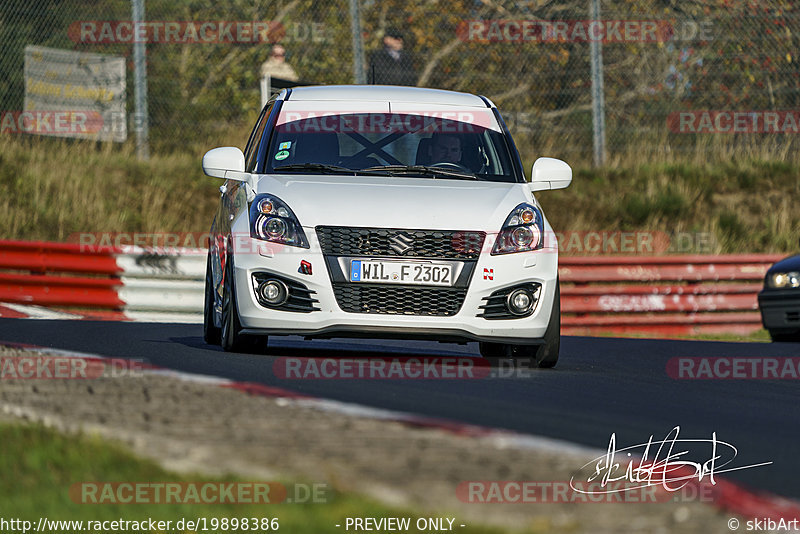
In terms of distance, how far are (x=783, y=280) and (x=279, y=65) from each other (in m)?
10.0

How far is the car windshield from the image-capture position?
8.39 meters

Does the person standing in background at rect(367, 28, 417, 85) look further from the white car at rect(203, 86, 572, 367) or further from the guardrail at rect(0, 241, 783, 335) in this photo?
the white car at rect(203, 86, 572, 367)

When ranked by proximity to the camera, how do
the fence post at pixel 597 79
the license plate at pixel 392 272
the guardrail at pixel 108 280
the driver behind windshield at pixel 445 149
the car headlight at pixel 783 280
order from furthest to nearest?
the fence post at pixel 597 79 → the guardrail at pixel 108 280 → the car headlight at pixel 783 280 → the driver behind windshield at pixel 445 149 → the license plate at pixel 392 272

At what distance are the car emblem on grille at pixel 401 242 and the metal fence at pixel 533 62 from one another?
9695 millimetres

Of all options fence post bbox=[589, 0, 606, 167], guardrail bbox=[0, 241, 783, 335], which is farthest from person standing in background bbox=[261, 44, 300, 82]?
guardrail bbox=[0, 241, 783, 335]

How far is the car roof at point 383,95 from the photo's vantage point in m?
9.04

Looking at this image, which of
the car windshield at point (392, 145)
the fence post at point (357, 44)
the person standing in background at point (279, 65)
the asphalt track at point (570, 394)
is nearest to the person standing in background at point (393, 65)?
the fence post at point (357, 44)

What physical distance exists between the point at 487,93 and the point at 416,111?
33.1 feet

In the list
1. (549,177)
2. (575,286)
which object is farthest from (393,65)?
(549,177)

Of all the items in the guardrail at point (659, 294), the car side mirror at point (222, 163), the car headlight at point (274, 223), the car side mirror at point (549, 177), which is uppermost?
the car side mirror at point (222, 163)

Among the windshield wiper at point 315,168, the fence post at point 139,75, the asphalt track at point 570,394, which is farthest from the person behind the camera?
the fence post at point 139,75

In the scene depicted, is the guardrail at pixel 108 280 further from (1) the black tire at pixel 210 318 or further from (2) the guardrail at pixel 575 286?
(1) the black tire at pixel 210 318

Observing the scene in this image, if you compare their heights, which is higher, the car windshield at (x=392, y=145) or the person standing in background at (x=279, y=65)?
the person standing in background at (x=279, y=65)

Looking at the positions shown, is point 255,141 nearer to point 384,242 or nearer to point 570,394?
point 384,242
